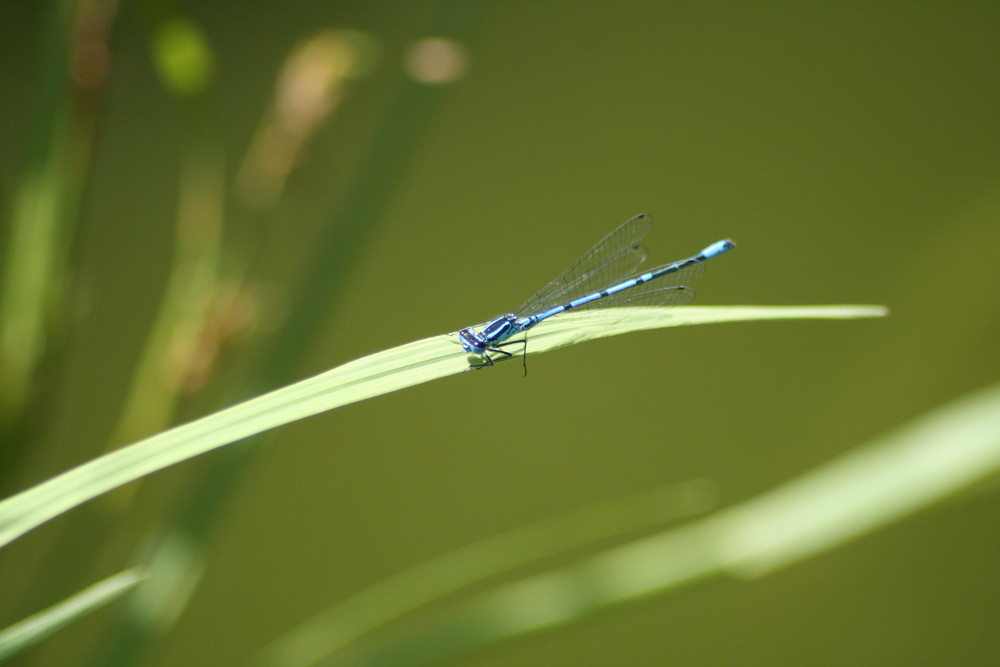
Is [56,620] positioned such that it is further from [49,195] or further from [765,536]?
[765,536]

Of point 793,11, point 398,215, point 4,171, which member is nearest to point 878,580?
point 793,11

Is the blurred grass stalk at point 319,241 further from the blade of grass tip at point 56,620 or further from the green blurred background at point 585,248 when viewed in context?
the green blurred background at point 585,248

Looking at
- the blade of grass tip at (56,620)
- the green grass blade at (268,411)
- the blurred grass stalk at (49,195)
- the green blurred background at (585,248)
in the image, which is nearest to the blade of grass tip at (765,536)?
the green grass blade at (268,411)

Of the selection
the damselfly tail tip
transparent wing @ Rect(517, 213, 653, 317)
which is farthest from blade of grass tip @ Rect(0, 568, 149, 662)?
the damselfly tail tip

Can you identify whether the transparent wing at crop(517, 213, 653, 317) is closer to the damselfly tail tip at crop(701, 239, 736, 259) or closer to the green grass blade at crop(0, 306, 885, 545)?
the damselfly tail tip at crop(701, 239, 736, 259)

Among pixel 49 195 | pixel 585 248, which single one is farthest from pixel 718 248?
pixel 585 248

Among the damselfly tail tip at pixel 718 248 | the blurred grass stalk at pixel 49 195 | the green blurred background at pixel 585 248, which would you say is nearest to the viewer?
the blurred grass stalk at pixel 49 195

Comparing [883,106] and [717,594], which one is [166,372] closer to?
[717,594]
